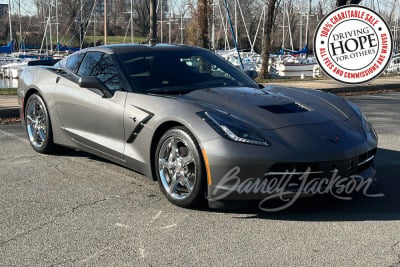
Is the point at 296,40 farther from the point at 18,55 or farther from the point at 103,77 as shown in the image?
the point at 103,77

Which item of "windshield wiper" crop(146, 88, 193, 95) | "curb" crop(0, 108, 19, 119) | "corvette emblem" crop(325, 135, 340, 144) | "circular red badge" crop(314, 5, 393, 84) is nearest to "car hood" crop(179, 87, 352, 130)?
"windshield wiper" crop(146, 88, 193, 95)

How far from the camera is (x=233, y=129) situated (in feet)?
12.9

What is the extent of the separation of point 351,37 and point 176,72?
6787mm

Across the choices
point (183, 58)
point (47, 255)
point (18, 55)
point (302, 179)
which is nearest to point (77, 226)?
point (47, 255)

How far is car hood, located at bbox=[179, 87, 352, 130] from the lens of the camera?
4.16 meters

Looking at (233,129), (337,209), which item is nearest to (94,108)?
(233,129)

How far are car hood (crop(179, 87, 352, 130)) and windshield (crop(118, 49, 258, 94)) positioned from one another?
0.88 ft

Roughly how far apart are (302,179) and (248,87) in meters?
1.58

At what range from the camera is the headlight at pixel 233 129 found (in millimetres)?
3865

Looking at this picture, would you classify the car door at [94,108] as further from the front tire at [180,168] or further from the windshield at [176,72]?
the front tire at [180,168]

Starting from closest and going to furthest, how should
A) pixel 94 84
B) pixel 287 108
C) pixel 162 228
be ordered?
pixel 162 228, pixel 287 108, pixel 94 84

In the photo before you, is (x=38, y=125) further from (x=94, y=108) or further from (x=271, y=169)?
(x=271, y=169)

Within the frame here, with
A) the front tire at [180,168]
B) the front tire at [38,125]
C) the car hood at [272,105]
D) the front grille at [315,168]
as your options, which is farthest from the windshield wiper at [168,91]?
the front tire at [38,125]

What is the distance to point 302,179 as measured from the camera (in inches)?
151
